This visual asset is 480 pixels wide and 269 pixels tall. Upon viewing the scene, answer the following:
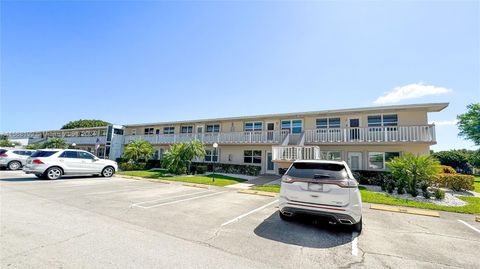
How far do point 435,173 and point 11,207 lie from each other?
657 inches

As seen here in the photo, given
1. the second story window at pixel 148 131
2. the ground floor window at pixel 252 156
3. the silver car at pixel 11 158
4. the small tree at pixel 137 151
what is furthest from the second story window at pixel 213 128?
the silver car at pixel 11 158

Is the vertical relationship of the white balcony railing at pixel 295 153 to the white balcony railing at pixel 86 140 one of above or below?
below

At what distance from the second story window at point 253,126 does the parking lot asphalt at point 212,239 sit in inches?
575

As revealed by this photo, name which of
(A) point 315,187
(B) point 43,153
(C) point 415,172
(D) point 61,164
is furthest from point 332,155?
(B) point 43,153

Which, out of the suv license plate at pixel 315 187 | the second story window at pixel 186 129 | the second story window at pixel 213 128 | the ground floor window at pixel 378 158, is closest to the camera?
the suv license plate at pixel 315 187

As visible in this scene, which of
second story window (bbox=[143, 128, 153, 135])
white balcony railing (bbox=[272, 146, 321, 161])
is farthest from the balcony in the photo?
second story window (bbox=[143, 128, 153, 135])

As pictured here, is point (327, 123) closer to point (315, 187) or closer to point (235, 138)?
point (235, 138)

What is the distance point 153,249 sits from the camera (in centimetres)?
376

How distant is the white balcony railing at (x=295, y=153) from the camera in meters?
13.7

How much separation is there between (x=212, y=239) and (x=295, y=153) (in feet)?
34.8

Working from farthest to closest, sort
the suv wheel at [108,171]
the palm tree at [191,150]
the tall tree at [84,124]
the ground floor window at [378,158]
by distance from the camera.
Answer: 1. the tall tree at [84,124]
2. the palm tree at [191,150]
3. the ground floor window at [378,158]
4. the suv wheel at [108,171]

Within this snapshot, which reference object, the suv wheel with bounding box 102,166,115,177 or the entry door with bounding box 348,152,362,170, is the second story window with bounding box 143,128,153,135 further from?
the entry door with bounding box 348,152,362,170

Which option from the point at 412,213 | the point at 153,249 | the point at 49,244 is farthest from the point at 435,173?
the point at 49,244

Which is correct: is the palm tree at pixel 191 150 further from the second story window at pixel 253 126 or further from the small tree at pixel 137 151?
the small tree at pixel 137 151
